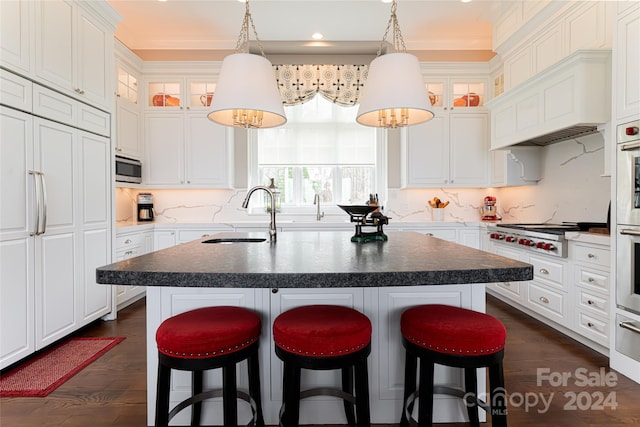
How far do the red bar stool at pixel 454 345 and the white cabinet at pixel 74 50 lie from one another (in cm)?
303

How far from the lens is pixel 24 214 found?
2.18 meters

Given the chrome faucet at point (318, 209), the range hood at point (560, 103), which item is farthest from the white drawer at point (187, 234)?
the range hood at point (560, 103)

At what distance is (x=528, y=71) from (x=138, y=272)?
4.07 meters

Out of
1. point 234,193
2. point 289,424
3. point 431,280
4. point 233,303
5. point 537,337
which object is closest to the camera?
point 431,280

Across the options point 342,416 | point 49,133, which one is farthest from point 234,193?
point 342,416

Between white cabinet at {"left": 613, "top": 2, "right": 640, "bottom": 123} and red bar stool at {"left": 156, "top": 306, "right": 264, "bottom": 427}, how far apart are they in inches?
104

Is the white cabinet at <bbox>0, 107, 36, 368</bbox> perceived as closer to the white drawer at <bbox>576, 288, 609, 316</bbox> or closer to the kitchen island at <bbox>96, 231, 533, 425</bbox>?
the kitchen island at <bbox>96, 231, 533, 425</bbox>

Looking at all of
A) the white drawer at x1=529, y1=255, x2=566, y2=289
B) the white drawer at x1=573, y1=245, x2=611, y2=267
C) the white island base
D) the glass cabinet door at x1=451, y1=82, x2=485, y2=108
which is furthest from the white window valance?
the white island base

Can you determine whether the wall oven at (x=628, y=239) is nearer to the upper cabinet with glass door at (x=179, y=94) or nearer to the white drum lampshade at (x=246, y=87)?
the white drum lampshade at (x=246, y=87)

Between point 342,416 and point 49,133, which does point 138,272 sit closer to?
point 342,416

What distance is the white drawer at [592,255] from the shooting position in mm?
2309

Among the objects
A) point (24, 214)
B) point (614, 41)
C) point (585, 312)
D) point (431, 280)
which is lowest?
point (585, 312)

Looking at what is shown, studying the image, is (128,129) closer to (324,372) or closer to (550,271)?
(324,372)

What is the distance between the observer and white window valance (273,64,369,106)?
4.33 m
